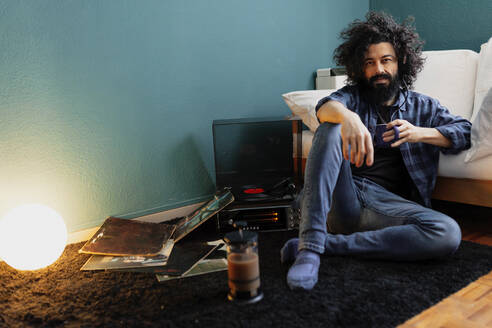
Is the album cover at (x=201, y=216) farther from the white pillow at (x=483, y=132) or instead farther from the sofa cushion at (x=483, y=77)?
the sofa cushion at (x=483, y=77)

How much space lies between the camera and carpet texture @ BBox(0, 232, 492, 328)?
999 millimetres

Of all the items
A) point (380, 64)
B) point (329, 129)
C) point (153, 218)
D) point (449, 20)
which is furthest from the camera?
point (449, 20)

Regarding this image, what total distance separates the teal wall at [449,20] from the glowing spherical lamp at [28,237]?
2.25 meters

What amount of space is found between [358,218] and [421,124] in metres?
0.43

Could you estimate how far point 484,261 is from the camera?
1.28m

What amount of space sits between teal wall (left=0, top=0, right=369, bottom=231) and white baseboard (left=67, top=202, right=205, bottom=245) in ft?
0.09

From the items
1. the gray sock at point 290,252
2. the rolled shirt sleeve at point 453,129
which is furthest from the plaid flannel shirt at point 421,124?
the gray sock at point 290,252

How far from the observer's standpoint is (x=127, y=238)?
1.54 m

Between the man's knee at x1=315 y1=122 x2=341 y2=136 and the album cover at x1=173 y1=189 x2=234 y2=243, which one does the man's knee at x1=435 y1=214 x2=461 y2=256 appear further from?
the album cover at x1=173 y1=189 x2=234 y2=243

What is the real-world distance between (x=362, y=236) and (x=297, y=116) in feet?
2.69

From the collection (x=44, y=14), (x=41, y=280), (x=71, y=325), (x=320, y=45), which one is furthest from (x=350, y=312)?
(x=320, y=45)

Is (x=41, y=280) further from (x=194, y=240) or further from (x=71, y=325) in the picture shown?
(x=194, y=240)

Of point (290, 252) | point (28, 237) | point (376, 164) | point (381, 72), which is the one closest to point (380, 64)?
point (381, 72)

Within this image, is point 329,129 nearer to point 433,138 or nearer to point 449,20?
point 433,138
